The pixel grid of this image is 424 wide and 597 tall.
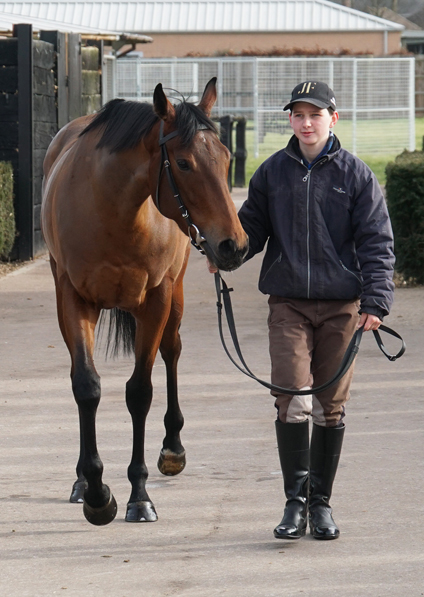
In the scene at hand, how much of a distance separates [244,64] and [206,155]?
27358 mm

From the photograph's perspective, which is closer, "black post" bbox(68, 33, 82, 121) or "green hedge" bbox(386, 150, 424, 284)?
"green hedge" bbox(386, 150, 424, 284)

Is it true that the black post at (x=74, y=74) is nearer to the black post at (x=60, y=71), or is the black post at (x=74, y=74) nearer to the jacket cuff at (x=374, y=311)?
the black post at (x=60, y=71)

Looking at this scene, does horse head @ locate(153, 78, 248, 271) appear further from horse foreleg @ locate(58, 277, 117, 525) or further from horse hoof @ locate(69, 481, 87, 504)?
horse hoof @ locate(69, 481, 87, 504)

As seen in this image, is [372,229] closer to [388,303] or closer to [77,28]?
[388,303]

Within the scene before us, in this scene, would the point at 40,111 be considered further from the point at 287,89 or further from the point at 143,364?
the point at 287,89

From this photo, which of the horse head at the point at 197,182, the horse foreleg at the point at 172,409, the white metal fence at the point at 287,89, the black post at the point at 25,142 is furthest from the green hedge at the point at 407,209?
the white metal fence at the point at 287,89

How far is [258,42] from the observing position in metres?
38.9

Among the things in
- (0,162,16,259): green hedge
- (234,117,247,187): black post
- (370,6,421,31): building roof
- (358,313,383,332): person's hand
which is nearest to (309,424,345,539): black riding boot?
(358,313,383,332): person's hand

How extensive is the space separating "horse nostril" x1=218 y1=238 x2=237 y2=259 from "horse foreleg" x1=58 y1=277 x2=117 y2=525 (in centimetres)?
95

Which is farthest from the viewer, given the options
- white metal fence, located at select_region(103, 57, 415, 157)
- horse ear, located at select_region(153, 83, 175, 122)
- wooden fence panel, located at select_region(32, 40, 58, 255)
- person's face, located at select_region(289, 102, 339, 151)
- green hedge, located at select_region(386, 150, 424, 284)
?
white metal fence, located at select_region(103, 57, 415, 157)

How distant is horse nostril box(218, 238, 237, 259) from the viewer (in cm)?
378

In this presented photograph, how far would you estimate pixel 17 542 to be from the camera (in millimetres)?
4062

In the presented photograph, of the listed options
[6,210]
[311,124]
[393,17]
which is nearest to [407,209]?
[6,210]

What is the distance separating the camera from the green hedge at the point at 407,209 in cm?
995
